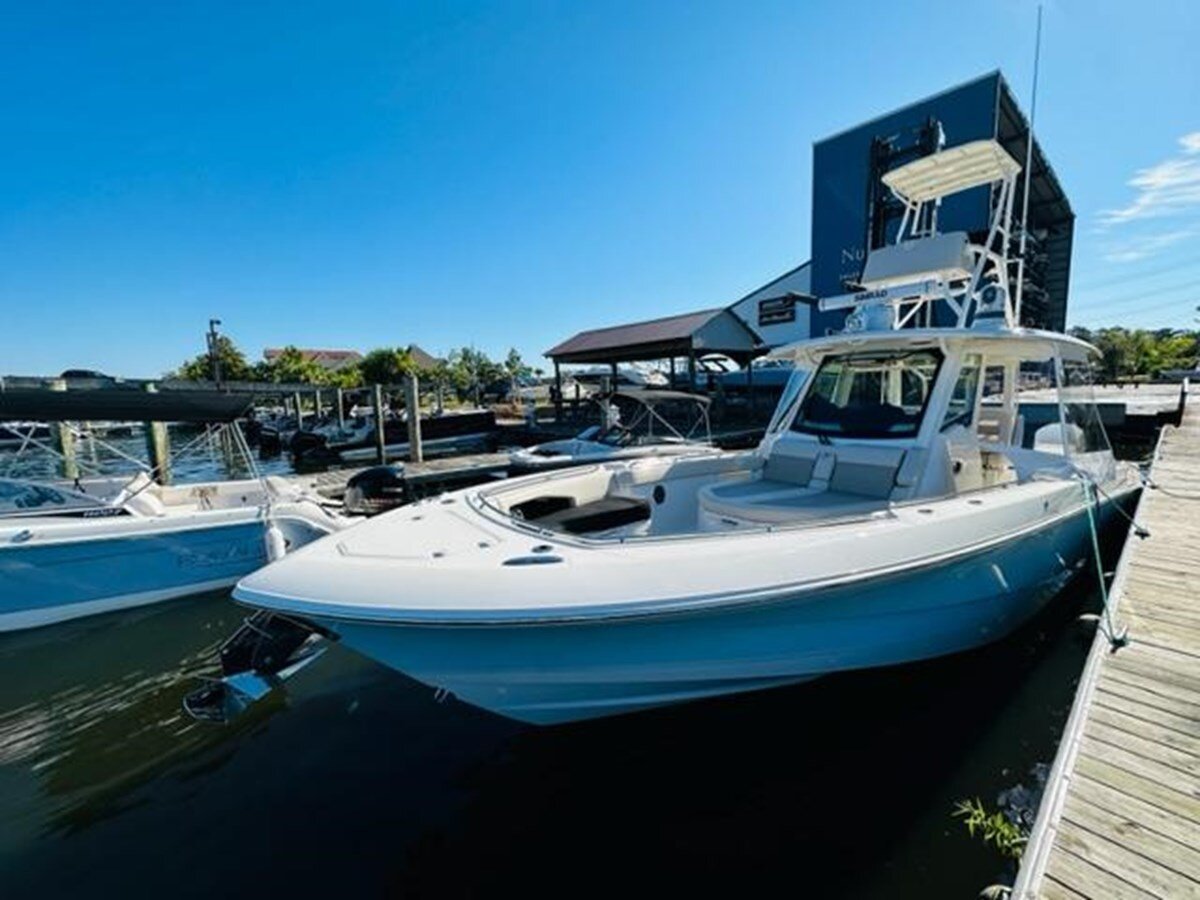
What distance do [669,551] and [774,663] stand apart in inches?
31.9

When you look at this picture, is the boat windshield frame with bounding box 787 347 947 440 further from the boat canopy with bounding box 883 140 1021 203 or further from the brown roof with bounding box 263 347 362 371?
the brown roof with bounding box 263 347 362 371

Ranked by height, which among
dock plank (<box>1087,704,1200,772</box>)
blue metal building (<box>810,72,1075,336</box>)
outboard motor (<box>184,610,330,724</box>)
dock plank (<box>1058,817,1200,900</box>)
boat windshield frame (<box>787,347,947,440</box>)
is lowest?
dock plank (<box>1058,817,1200,900</box>)

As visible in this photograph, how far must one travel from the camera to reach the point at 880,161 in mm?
9883

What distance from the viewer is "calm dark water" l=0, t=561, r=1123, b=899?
112 inches

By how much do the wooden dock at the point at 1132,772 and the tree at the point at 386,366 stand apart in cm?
4438

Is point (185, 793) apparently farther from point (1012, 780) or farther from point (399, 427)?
point (399, 427)

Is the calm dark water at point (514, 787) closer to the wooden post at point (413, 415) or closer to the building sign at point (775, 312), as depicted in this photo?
the wooden post at point (413, 415)

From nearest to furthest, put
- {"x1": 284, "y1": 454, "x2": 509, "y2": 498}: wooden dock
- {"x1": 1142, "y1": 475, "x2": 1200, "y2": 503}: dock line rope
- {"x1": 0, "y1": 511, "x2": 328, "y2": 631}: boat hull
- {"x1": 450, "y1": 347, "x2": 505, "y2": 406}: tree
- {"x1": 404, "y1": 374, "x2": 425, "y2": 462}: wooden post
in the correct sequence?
1. {"x1": 0, "y1": 511, "x2": 328, "y2": 631}: boat hull
2. {"x1": 1142, "y1": 475, "x2": 1200, "y2": 503}: dock line rope
3. {"x1": 284, "y1": 454, "x2": 509, "y2": 498}: wooden dock
4. {"x1": 404, "y1": 374, "x2": 425, "y2": 462}: wooden post
5. {"x1": 450, "y1": 347, "x2": 505, "y2": 406}: tree

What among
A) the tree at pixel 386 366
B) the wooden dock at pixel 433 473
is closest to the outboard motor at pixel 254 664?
the wooden dock at pixel 433 473

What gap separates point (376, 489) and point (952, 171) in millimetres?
8350

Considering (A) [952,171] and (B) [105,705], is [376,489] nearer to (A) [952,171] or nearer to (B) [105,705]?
(B) [105,705]

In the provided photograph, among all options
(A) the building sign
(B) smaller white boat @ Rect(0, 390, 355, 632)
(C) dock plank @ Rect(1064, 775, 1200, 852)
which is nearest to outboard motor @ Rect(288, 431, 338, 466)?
(B) smaller white boat @ Rect(0, 390, 355, 632)

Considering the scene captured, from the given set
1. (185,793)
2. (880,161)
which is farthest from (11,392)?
(880,161)

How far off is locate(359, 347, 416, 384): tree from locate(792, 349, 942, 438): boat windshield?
4210 cm
